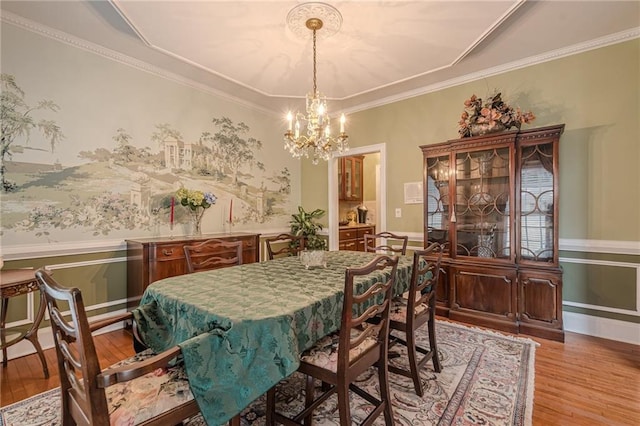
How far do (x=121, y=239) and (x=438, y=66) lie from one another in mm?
3973

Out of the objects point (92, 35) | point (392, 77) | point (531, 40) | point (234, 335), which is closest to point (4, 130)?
point (92, 35)

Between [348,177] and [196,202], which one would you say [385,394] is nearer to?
[196,202]

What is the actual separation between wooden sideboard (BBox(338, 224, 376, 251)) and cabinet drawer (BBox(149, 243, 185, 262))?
283 centimetres

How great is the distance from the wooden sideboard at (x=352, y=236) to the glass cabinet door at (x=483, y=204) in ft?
7.71

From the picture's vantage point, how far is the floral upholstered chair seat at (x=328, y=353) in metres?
1.50

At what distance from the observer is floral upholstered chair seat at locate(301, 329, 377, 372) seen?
1.50 m

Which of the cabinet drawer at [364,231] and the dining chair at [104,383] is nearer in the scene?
the dining chair at [104,383]

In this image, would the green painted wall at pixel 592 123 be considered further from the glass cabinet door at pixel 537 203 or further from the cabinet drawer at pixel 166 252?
the cabinet drawer at pixel 166 252

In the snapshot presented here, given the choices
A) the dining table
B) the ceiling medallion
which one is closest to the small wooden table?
the dining table

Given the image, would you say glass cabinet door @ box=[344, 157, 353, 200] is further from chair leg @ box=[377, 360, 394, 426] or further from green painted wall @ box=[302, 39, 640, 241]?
chair leg @ box=[377, 360, 394, 426]

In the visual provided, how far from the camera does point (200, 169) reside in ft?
12.8

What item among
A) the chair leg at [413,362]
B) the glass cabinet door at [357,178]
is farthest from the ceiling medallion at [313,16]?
the glass cabinet door at [357,178]

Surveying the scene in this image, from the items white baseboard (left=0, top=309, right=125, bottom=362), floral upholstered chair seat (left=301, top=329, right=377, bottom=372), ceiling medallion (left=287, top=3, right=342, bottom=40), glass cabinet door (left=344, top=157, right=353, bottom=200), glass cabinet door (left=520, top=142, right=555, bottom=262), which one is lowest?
white baseboard (left=0, top=309, right=125, bottom=362)

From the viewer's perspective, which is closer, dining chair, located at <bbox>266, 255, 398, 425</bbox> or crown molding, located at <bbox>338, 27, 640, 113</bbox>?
dining chair, located at <bbox>266, 255, 398, 425</bbox>
